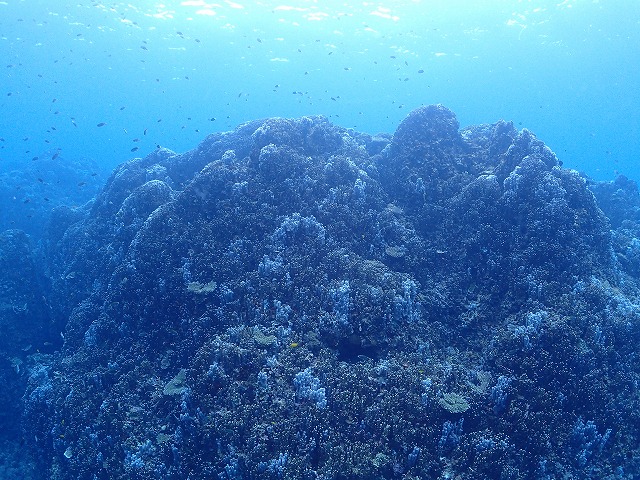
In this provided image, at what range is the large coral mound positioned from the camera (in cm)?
741

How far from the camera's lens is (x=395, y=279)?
33.1 ft

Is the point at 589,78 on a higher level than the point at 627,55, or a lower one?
higher

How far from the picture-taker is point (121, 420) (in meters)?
9.05

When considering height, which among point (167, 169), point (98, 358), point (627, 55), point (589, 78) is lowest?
point (98, 358)

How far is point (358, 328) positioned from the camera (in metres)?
9.23

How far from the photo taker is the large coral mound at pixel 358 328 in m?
7.41

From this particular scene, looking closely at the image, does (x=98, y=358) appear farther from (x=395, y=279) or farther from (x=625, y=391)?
(x=625, y=391)

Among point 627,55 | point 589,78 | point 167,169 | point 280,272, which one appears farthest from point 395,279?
point 589,78

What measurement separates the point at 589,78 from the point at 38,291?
3616 inches

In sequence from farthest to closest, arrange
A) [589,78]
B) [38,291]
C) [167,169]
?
[589,78]
[167,169]
[38,291]

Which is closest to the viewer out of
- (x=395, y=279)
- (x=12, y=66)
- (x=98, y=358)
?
(x=395, y=279)

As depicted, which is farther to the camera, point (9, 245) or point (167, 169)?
point (167, 169)

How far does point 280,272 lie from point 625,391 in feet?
27.3

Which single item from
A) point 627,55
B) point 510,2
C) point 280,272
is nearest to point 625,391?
point 280,272
